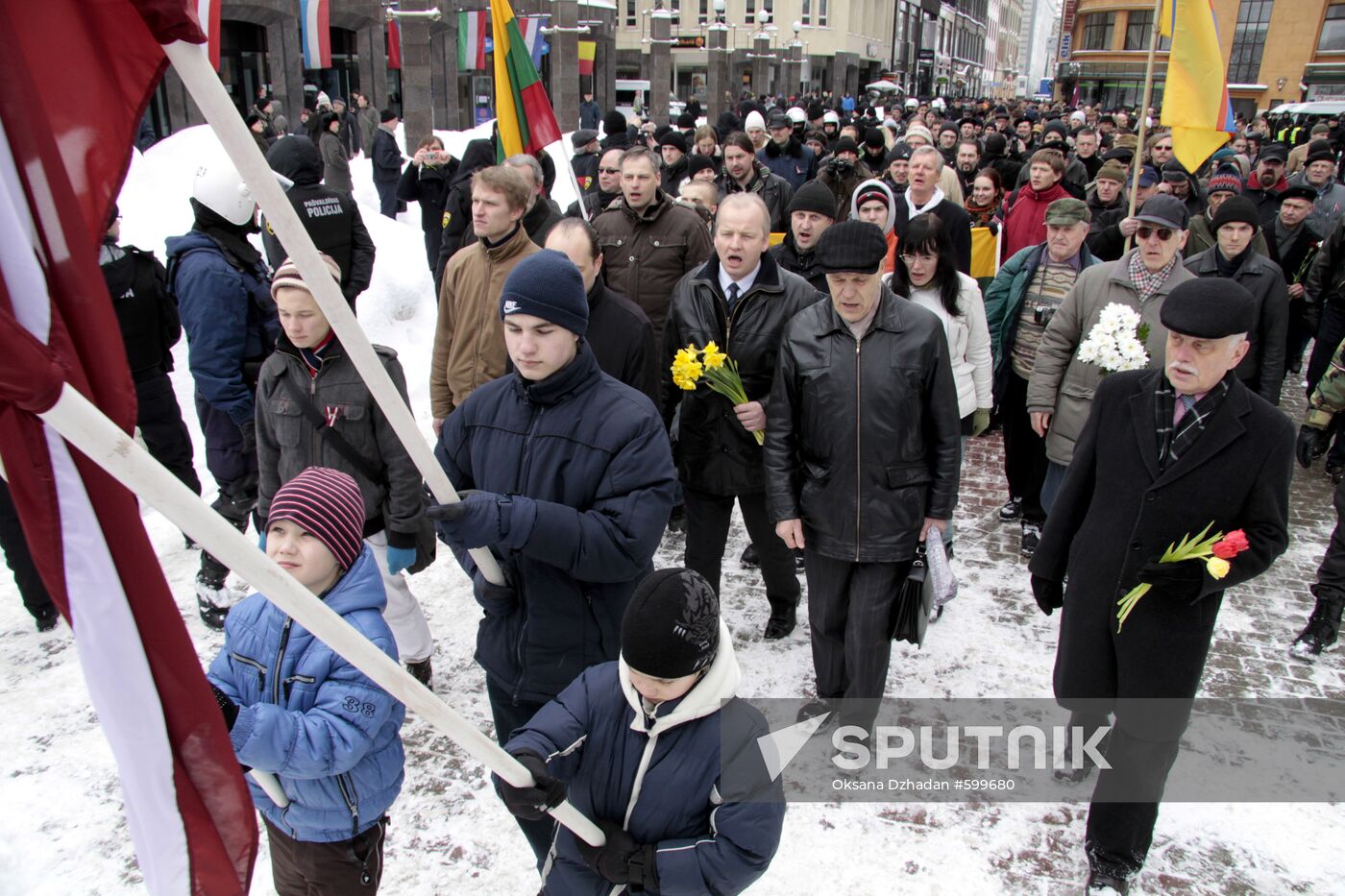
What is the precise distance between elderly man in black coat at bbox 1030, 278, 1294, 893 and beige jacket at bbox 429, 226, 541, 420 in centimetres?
265

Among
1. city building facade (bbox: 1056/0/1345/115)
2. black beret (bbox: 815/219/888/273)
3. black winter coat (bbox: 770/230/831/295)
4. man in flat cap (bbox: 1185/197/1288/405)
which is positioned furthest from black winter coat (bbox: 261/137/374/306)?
city building facade (bbox: 1056/0/1345/115)

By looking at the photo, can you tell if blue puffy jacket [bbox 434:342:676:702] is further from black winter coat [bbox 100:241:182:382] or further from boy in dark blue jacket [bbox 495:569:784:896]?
black winter coat [bbox 100:241:182:382]

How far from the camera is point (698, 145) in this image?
38.0 feet

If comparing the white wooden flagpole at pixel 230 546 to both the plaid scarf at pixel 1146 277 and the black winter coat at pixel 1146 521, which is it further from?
the plaid scarf at pixel 1146 277

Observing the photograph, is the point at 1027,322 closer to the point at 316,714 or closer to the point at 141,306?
the point at 316,714

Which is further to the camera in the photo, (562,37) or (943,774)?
(562,37)

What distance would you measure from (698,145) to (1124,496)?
9.50 metres

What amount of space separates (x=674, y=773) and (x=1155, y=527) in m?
1.84

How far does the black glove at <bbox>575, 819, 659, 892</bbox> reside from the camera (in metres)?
2.06

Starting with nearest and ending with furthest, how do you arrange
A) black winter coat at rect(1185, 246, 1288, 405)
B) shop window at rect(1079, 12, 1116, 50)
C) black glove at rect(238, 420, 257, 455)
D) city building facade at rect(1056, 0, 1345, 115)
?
black glove at rect(238, 420, 257, 455), black winter coat at rect(1185, 246, 1288, 405), city building facade at rect(1056, 0, 1345, 115), shop window at rect(1079, 12, 1116, 50)

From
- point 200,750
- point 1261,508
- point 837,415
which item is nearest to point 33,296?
point 200,750

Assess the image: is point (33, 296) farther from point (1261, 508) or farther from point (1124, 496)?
point (1261, 508)

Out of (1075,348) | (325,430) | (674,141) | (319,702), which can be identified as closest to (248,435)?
(325,430)

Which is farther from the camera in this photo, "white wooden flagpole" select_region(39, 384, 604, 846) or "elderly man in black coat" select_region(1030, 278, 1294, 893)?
"elderly man in black coat" select_region(1030, 278, 1294, 893)
